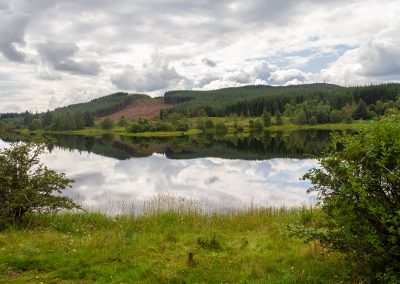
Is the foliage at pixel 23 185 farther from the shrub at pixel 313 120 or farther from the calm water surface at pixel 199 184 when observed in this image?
the shrub at pixel 313 120

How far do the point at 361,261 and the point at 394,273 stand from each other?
814 mm

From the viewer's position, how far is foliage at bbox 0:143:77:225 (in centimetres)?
1576

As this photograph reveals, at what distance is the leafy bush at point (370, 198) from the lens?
27.9ft

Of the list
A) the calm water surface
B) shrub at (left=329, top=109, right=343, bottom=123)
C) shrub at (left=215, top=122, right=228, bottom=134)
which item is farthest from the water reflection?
shrub at (left=329, top=109, right=343, bottom=123)

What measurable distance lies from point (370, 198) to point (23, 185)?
44.5ft

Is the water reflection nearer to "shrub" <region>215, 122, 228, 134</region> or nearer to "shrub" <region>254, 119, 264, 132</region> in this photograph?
"shrub" <region>254, 119, 264, 132</region>

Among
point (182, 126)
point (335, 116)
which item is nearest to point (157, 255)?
point (182, 126)

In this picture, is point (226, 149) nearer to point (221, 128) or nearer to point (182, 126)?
point (182, 126)

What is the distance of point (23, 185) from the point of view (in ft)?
53.5

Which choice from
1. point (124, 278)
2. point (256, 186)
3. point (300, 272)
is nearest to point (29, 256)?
point (124, 278)

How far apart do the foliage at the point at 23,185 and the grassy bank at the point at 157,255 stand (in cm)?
73

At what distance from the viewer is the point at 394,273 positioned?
29.1ft

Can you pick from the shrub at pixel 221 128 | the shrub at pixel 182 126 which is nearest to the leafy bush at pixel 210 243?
the shrub at pixel 182 126

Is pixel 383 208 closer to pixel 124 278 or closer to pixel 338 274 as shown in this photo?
pixel 338 274
